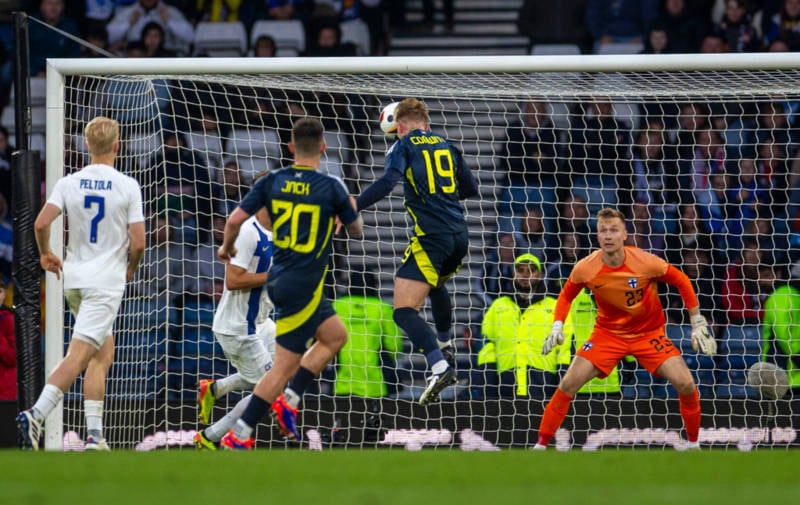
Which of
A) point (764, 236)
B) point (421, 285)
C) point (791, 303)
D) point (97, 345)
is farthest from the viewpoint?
point (764, 236)

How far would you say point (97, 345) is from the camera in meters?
7.64

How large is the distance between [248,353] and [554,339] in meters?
2.19

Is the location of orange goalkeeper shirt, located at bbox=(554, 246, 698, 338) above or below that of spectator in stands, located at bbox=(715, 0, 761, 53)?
below

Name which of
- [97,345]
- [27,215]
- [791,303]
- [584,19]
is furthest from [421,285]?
[584,19]

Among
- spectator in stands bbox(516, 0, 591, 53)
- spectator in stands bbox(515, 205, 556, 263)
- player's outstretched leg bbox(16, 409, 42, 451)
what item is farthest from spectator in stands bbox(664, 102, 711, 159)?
player's outstretched leg bbox(16, 409, 42, 451)

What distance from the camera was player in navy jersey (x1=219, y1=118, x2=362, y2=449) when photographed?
6.97m

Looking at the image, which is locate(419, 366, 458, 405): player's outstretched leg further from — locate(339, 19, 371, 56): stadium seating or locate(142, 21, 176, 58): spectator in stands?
locate(142, 21, 176, 58): spectator in stands

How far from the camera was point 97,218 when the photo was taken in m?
7.64

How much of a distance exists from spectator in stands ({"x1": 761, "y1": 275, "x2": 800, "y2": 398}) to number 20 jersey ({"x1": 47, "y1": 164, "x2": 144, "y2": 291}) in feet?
18.5

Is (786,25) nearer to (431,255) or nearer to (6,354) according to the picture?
(431,255)

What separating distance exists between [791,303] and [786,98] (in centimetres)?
179

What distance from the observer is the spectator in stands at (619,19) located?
14477 mm

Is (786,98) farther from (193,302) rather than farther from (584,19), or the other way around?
(193,302)

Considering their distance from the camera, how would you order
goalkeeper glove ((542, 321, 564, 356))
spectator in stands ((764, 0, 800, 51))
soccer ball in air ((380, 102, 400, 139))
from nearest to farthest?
soccer ball in air ((380, 102, 400, 139))
goalkeeper glove ((542, 321, 564, 356))
spectator in stands ((764, 0, 800, 51))
